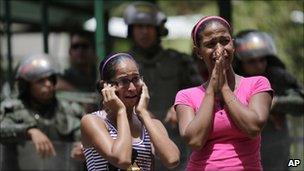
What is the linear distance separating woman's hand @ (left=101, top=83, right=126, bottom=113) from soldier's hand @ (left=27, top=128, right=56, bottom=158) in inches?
94.6

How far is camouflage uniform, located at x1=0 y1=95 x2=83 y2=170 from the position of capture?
7383mm

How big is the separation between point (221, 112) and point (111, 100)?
658 mm

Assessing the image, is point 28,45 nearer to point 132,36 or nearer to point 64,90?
point 64,90

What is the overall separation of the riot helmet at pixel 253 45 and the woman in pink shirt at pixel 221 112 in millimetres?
2566

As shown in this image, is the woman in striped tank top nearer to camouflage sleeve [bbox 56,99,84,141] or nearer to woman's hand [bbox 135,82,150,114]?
woman's hand [bbox 135,82,150,114]

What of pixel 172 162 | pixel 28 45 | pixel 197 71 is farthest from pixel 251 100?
pixel 28 45

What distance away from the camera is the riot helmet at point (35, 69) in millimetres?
7703

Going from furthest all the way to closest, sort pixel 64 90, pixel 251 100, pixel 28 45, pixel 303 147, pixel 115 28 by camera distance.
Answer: pixel 28 45
pixel 115 28
pixel 64 90
pixel 303 147
pixel 251 100

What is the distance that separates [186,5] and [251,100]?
13.2 meters

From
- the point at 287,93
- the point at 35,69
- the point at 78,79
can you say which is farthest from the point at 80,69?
the point at 287,93

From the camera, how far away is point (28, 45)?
63.6 ft

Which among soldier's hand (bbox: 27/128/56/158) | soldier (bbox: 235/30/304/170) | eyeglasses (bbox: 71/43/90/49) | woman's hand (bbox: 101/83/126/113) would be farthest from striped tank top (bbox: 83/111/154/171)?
eyeglasses (bbox: 71/43/90/49)

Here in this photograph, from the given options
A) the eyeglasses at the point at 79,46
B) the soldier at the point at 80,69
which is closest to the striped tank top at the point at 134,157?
the soldier at the point at 80,69

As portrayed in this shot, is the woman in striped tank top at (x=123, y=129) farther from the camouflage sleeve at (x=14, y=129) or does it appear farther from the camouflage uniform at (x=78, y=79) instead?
the camouflage uniform at (x=78, y=79)
